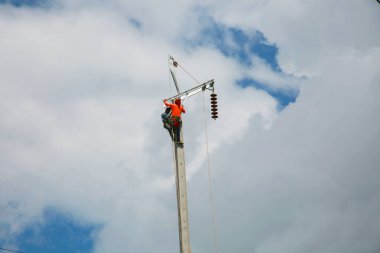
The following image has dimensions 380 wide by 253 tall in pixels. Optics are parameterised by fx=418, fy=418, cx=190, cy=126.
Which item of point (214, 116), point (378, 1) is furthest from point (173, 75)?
point (378, 1)

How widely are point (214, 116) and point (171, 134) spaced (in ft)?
8.25

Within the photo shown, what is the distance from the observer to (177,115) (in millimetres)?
11828

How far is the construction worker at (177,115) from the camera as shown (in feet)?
38.1

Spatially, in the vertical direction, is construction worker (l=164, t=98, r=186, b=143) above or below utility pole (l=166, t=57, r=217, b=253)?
above

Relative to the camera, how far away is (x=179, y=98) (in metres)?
12.4

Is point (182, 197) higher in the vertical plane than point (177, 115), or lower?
lower

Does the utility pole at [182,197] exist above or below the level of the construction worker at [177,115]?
below

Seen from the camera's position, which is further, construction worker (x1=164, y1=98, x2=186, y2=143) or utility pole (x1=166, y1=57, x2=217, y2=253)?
construction worker (x1=164, y1=98, x2=186, y2=143)

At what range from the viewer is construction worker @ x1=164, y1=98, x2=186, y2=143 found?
1160cm

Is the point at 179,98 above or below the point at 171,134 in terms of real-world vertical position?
above

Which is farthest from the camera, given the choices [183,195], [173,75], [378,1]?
[173,75]

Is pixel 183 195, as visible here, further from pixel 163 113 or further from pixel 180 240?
pixel 163 113

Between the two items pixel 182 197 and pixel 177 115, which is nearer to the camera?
pixel 182 197

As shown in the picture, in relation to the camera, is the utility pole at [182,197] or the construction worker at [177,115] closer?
the utility pole at [182,197]
